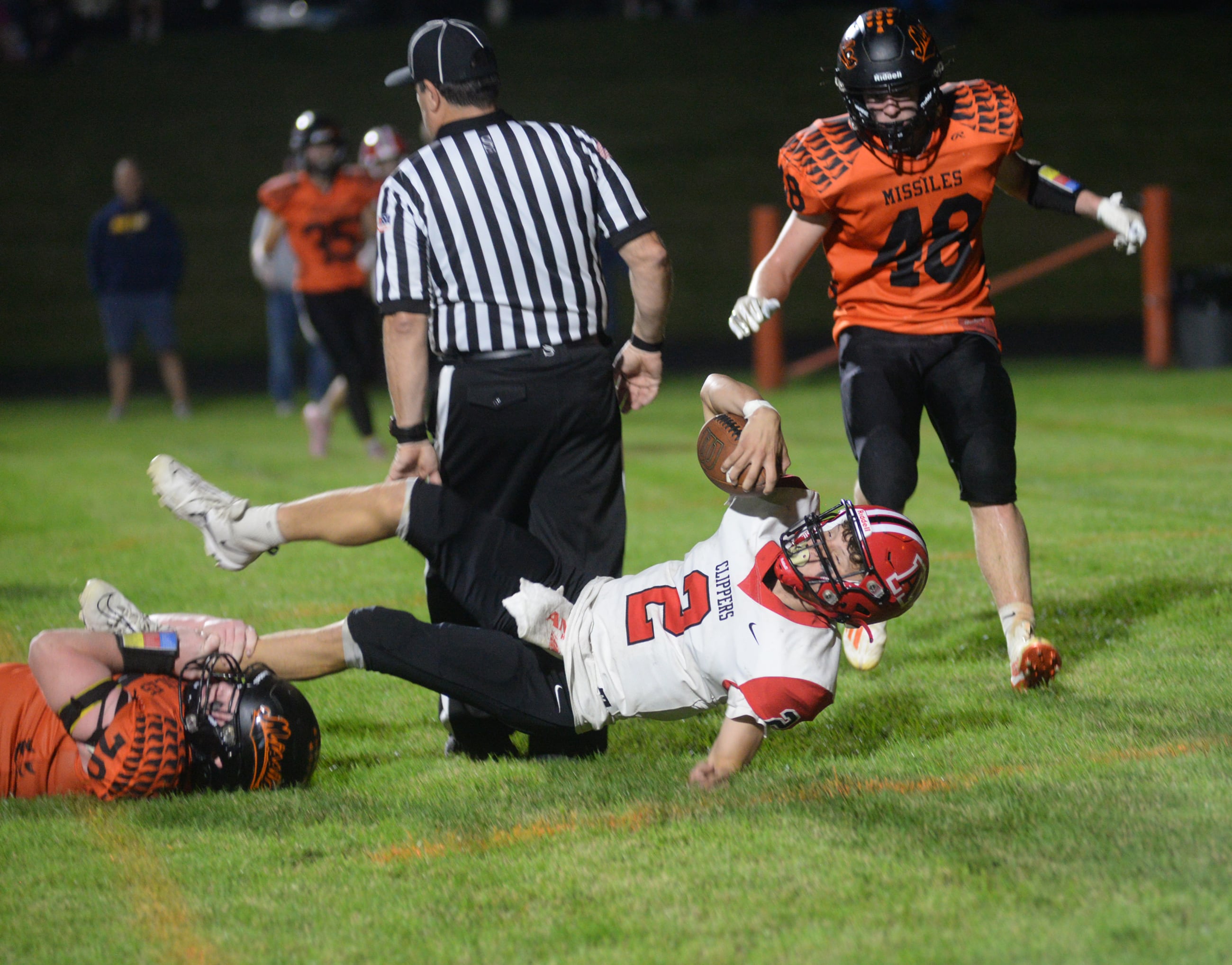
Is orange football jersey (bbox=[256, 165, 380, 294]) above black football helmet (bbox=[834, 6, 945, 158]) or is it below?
below

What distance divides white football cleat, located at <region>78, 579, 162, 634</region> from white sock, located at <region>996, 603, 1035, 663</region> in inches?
101

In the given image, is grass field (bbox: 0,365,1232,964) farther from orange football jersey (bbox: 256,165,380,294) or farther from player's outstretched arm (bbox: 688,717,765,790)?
orange football jersey (bbox: 256,165,380,294)

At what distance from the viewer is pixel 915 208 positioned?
473 cm

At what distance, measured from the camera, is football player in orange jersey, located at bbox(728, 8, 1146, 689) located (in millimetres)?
4625

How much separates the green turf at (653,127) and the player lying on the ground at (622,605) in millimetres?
16324

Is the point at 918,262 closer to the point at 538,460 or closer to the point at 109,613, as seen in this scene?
the point at 538,460

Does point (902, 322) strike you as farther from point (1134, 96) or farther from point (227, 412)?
point (1134, 96)

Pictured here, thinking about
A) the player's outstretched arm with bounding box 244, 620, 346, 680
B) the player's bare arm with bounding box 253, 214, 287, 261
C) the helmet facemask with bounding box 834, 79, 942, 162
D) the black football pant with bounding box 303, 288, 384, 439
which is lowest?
the black football pant with bounding box 303, 288, 384, 439

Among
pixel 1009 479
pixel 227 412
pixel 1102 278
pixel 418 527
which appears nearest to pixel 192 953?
pixel 418 527

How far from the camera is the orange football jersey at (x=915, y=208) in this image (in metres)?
4.70

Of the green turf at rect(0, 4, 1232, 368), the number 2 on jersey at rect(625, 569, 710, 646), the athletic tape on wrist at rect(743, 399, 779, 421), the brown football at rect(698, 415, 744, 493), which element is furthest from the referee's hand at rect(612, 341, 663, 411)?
the green turf at rect(0, 4, 1232, 368)

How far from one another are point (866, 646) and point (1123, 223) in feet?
5.29

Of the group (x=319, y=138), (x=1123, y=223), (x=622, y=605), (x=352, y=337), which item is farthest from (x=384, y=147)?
(x=622, y=605)

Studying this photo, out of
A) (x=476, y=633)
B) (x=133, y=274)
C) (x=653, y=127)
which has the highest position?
(x=476, y=633)
